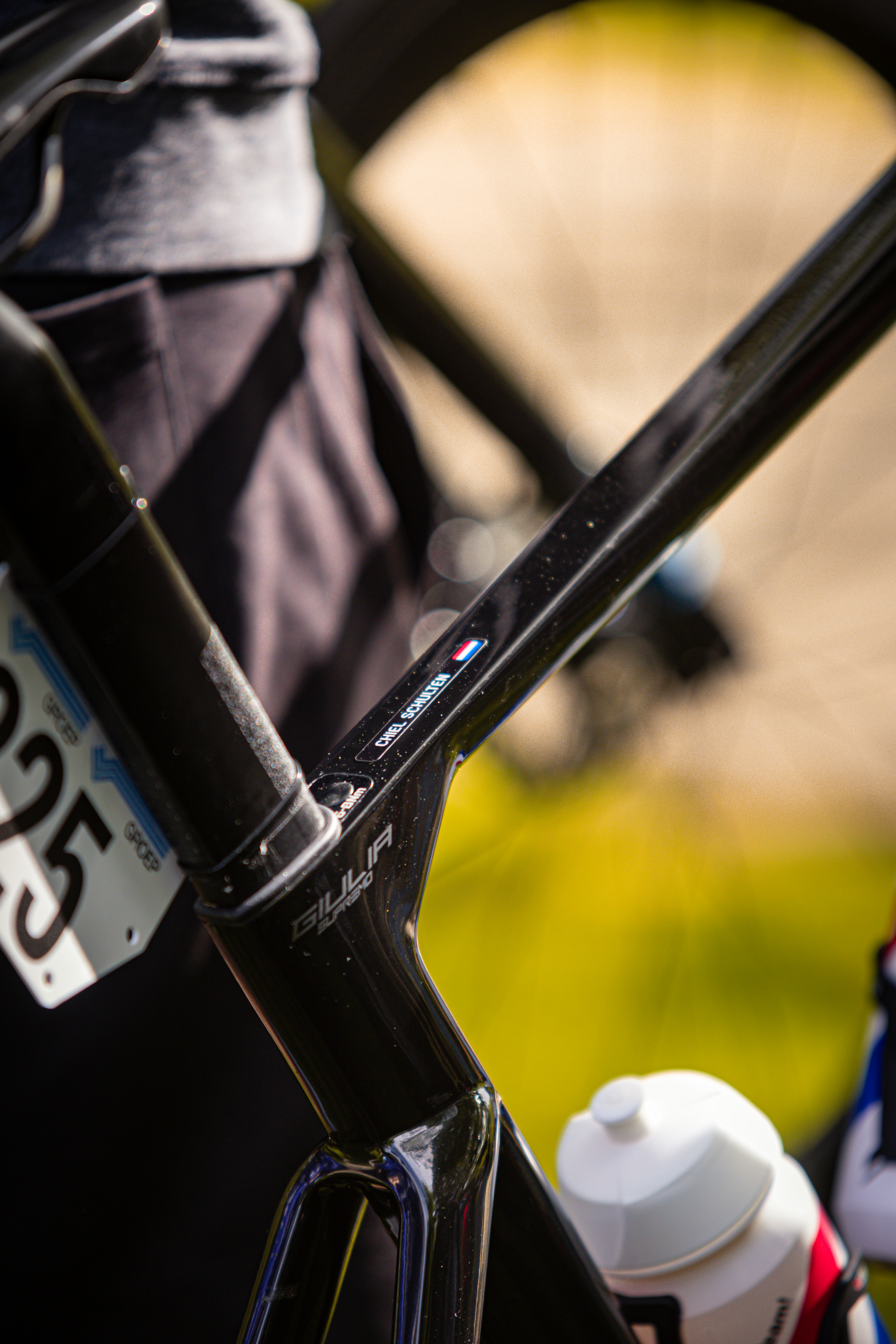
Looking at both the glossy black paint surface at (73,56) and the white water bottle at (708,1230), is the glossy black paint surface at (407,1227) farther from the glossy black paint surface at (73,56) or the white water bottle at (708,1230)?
the glossy black paint surface at (73,56)

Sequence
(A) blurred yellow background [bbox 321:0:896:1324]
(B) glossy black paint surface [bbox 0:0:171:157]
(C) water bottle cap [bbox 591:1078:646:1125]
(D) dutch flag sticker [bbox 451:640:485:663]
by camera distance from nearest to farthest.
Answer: (B) glossy black paint surface [bbox 0:0:171:157]
(D) dutch flag sticker [bbox 451:640:485:663]
(C) water bottle cap [bbox 591:1078:646:1125]
(A) blurred yellow background [bbox 321:0:896:1324]

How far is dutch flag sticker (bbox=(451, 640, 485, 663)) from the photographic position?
37 cm

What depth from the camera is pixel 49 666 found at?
1.04 ft

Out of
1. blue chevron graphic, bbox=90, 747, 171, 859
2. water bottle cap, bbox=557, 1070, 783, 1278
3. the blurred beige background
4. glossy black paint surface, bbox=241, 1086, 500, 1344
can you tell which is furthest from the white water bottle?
the blurred beige background

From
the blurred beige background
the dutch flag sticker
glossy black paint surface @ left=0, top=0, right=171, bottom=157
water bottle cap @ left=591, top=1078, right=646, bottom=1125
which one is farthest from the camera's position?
the blurred beige background

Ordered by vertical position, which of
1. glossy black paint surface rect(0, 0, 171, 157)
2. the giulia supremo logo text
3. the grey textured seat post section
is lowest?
the giulia supremo logo text

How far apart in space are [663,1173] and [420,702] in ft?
0.81

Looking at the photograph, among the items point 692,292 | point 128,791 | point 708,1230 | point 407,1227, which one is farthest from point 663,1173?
point 692,292

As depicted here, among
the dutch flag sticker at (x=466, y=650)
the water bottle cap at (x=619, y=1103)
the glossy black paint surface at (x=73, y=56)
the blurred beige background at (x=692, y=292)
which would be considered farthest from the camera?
the blurred beige background at (x=692, y=292)

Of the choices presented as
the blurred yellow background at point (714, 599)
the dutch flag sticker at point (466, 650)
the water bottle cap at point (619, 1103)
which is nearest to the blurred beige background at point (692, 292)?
the blurred yellow background at point (714, 599)

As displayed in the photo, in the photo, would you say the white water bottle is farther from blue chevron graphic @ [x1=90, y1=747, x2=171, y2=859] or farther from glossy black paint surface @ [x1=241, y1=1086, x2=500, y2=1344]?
blue chevron graphic @ [x1=90, y1=747, x2=171, y2=859]

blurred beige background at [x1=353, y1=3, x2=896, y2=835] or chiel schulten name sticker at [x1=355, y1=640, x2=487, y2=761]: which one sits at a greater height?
chiel schulten name sticker at [x1=355, y1=640, x2=487, y2=761]

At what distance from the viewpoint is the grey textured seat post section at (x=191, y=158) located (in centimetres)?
41

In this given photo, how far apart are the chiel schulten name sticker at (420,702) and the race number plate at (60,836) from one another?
71mm
